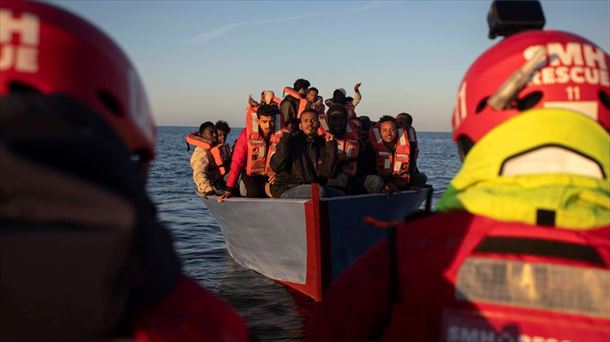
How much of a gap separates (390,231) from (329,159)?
7.37m

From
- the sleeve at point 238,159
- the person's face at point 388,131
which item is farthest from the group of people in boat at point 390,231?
the person's face at point 388,131

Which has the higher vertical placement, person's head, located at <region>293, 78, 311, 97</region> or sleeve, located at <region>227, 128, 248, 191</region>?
person's head, located at <region>293, 78, 311, 97</region>

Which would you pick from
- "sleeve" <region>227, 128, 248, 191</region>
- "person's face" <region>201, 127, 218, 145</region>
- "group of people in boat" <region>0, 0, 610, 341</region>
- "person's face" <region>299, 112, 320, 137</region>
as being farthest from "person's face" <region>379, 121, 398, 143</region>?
"group of people in boat" <region>0, 0, 610, 341</region>

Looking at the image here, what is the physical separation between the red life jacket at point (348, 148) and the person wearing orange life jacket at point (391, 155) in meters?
0.44

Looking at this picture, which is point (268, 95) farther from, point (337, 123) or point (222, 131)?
A: point (337, 123)

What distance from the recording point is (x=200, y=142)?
35.8ft

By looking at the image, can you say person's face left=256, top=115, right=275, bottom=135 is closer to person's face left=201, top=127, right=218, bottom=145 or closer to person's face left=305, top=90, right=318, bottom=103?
person's face left=201, top=127, right=218, bottom=145

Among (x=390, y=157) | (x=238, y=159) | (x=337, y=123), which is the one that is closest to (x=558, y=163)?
(x=337, y=123)

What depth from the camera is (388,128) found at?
10117 millimetres

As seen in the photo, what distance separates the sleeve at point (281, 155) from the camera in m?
8.97

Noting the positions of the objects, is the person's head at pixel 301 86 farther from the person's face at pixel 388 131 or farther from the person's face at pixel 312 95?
the person's face at pixel 388 131

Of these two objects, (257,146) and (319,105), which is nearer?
(257,146)

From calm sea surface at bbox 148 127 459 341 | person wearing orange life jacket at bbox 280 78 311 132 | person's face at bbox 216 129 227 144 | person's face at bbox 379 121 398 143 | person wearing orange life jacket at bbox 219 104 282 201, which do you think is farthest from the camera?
person's face at bbox 216 129 227 144

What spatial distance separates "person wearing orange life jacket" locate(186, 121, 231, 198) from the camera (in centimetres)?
1086
